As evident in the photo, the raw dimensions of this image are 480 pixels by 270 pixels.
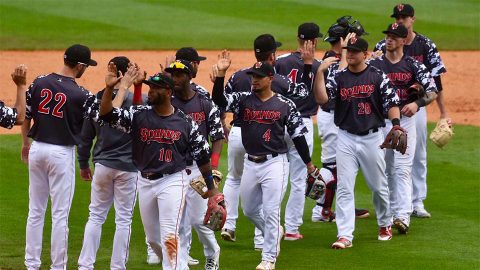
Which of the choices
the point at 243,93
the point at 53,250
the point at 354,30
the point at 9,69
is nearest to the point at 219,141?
the point at 243,93

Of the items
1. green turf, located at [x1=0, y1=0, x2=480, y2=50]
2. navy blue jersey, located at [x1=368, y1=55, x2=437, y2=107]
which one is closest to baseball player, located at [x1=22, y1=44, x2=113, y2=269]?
navy blue jersey, located at [x1=368, y1=55, x2=437, y2=107]

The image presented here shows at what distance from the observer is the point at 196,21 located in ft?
85.9

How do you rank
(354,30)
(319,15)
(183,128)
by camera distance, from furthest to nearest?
(319,15)
(354,30)
(183,128)

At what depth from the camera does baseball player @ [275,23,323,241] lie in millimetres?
11266

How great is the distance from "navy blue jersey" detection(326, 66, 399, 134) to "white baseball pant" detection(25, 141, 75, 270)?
113 inches

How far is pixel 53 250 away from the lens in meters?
9.55

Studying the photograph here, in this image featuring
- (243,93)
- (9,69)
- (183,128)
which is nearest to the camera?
(183,128)

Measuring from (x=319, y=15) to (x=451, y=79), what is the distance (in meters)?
5.73

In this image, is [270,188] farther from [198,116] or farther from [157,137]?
[157,137]

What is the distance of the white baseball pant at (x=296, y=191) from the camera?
11.3 meters

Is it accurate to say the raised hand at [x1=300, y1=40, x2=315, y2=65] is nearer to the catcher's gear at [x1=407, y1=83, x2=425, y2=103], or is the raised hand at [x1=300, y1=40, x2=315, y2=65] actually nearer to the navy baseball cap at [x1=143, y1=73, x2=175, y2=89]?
the catcher's gear at [x1=407, y1=83, x2=425, y2=103]

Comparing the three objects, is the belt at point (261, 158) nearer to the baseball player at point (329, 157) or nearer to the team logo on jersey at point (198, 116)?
the team logo on jersey at point (198, 116)

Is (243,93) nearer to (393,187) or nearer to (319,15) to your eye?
(393,187)

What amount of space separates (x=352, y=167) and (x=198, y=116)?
1.97 m
